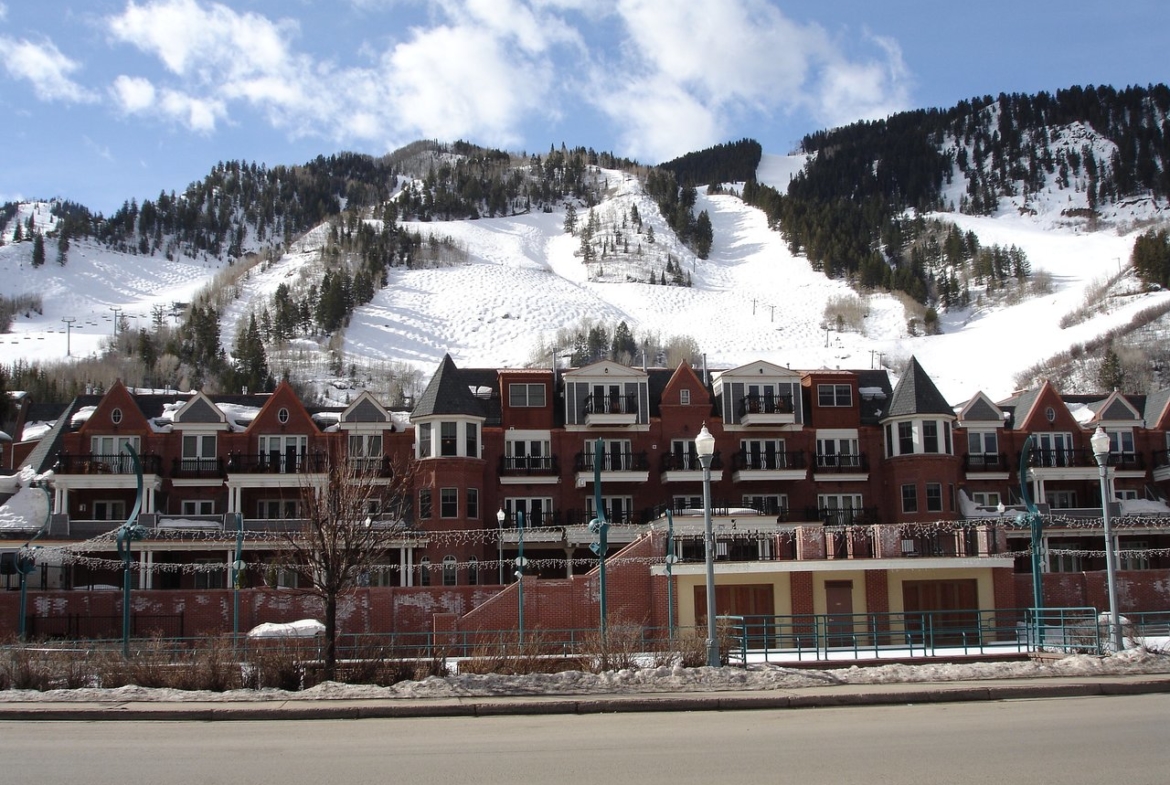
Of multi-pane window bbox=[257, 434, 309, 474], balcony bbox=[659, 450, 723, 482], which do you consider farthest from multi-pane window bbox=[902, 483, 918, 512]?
multi-pane window bbox=[257, 434, 309, 474]

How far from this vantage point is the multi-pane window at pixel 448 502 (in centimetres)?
5384

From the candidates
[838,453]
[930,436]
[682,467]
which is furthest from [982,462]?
[682,467]

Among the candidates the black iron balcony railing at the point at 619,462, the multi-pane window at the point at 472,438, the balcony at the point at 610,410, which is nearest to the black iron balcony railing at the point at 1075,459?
the black iron balcony railing at the point at 619,462

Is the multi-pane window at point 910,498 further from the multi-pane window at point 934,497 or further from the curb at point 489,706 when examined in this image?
the curb at point 489,706

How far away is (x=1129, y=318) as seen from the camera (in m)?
131

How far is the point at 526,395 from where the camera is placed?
58250 millimetres

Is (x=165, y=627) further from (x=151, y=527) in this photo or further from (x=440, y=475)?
(x=440, y=475)

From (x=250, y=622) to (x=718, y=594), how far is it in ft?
57.1

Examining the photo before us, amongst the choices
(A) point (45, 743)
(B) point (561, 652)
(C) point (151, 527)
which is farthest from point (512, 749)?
(C) point (151, 527)

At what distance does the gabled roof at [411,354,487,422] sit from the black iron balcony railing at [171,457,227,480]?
9.66 metres

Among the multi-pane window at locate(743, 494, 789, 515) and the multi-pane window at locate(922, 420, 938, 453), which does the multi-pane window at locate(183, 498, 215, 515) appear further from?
the multi-pane window at locate(922, 420, 938, 453)

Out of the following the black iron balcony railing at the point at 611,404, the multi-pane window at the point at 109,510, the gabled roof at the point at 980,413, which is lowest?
the multi-pane window at the point at 109,510

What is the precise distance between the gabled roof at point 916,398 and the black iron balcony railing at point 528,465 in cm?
1750

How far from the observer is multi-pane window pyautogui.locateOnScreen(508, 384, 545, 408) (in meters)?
58.1
